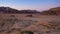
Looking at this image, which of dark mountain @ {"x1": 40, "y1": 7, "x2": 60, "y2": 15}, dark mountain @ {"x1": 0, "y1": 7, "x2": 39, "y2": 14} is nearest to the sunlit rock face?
dark mountain @ {"x1": 0, "y1": 7, "x2": 39, "y2": 14}

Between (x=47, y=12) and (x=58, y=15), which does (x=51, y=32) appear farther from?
(x=47, y=12)

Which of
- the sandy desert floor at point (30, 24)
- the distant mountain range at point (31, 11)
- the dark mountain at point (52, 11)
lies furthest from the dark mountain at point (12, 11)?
the dark mountain at point (52, 11)

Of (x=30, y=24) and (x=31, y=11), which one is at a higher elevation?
(x=31, y=11)

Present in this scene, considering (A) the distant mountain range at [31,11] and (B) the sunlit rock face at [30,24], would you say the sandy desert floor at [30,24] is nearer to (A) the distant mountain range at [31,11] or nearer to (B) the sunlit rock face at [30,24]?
(B) the sunlit rock face at [30,24]

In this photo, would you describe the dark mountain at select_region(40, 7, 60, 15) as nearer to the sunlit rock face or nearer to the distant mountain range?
the distant mountain range

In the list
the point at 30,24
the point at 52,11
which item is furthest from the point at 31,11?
the point at 30,24

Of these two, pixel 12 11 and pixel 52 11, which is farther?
pixel 12 11

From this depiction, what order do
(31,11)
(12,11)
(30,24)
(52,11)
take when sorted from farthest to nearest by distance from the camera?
(12,11)
(31,11)
(52,11)
(30,24)

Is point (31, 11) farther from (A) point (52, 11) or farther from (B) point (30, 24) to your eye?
(B) point (30, 24)

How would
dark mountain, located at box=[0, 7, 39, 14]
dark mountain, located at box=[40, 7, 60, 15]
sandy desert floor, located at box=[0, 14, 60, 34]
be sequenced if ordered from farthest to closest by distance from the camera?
dark mountain, located at box=[0, 7, 39, 14] < dark mountain, located at box=[40, 7, 60, 15] < sandy desert floor, located at box=[0, 14, 60, 34]

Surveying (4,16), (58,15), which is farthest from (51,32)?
(4,16)
